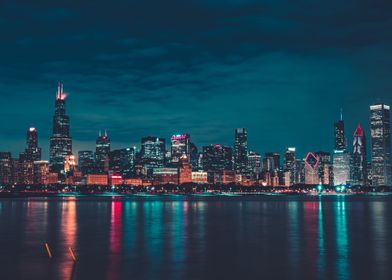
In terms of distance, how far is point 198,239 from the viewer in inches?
1844

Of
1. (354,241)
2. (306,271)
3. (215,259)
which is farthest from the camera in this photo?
(354,241)

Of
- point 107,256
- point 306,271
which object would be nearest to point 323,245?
point 306,271

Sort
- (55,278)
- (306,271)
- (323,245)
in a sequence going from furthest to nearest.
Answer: (323,245) < (306,271) < (55,278)

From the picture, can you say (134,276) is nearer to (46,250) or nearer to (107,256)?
(107,256)

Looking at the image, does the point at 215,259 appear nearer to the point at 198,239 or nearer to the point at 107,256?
the point at 107,256

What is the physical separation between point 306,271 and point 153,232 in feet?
87.2

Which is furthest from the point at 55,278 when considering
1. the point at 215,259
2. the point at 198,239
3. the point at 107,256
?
the point at 198,239

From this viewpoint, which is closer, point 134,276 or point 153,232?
point 134,276

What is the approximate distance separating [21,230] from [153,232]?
13.8 metres

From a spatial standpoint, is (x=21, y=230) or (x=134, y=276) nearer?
(x=134, y=276)

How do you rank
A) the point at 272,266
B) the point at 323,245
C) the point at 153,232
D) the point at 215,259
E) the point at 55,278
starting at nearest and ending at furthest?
1. the point at 55,278
2. the point at 272,266
3. the point at 215,259
4. the point at 323,245
5. the point at 153,232

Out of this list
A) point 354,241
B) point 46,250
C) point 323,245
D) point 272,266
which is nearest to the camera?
point 272,266

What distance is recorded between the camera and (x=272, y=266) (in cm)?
3117

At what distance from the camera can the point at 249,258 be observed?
113 feet
